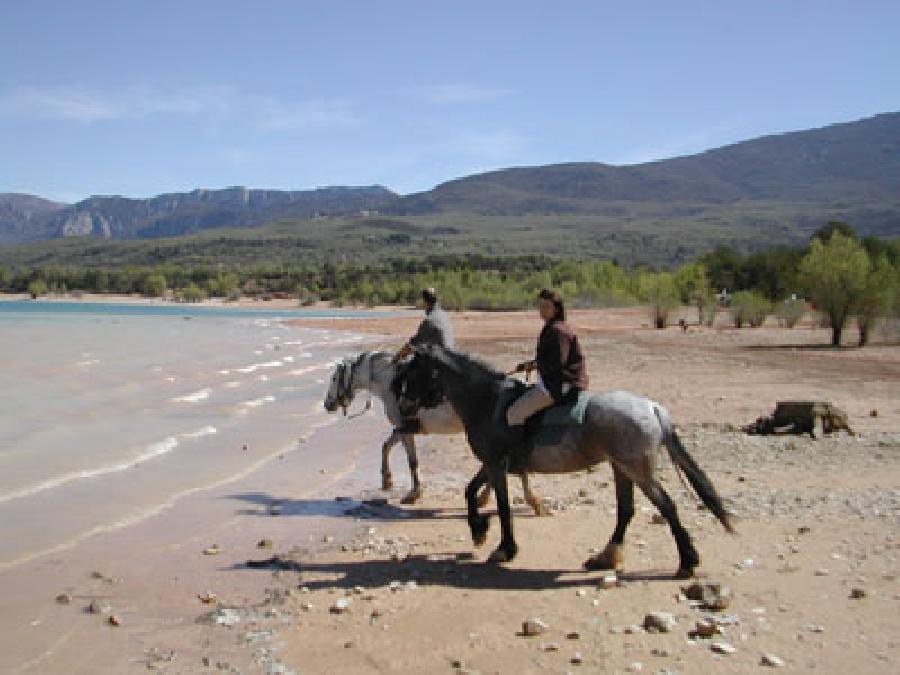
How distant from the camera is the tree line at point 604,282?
107ft

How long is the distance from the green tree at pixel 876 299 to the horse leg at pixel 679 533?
90.3ft

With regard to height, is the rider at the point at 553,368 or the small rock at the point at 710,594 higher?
the rider at the point at 553,368

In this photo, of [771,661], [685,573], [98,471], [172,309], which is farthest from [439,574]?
[172,309]

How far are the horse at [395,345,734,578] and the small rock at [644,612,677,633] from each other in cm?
114

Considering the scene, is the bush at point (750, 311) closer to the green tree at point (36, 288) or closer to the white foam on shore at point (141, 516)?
the white foam on shore at point (141, 516)

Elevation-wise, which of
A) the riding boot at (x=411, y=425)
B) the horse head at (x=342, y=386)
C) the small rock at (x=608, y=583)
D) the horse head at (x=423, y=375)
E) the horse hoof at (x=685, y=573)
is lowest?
the small rock at (x=608, y=583)

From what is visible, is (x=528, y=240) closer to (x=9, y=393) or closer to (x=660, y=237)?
(x=660, y=237)

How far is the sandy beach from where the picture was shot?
232 inches

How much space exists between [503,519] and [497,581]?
0.64 metres

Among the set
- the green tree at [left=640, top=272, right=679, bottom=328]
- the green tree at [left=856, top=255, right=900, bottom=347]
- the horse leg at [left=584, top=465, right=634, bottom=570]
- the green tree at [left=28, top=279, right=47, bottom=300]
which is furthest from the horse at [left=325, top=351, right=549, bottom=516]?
the green tree at [left=28, top=279, right=47, bottom=300]

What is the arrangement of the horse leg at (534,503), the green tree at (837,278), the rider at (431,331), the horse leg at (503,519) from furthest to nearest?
the green tree at (837,278), the rider at (431,331), the horse leg at (534,503), the horse leg at (503,519)

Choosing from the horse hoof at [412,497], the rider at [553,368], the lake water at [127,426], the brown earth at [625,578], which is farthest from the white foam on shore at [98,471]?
the rider at [553,368]

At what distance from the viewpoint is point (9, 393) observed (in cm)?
2180

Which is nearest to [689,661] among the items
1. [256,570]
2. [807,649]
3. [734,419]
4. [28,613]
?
[807,649]
